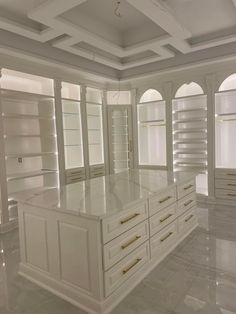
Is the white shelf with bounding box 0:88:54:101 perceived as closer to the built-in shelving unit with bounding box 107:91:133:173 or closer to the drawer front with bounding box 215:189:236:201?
the built-in shelving unit with bounding box 107:91:133:173

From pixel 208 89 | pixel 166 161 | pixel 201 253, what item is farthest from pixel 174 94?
pixel 201 253

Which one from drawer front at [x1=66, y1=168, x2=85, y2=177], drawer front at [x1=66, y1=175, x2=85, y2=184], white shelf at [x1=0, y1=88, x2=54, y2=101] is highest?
white shelf at [x1=0, y1=88, x2=54, y2=101]

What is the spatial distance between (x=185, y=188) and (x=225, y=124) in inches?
88.1

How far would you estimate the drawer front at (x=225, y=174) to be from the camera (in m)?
4.46

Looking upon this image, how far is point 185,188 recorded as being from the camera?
309 cm

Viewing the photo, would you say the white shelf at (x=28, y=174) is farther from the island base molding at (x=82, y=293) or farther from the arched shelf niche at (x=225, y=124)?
the arched shelf niche at (x=225, y=124)

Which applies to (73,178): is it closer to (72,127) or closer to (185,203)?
(72,127)

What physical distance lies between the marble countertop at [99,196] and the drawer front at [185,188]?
134mm

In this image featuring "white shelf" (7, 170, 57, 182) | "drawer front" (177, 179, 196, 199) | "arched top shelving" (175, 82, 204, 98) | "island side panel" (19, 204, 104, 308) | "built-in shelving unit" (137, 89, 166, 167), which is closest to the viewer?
"island side panel" (19, 204, 104, 308)

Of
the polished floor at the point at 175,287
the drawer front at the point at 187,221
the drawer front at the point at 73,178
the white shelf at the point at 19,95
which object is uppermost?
the white shelf at the point at 19,95

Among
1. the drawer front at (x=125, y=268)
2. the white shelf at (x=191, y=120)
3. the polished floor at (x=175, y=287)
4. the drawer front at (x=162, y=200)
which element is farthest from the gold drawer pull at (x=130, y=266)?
the white shelf at (x=191, y=120)

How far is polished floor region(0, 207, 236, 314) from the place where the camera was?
1.86 metres

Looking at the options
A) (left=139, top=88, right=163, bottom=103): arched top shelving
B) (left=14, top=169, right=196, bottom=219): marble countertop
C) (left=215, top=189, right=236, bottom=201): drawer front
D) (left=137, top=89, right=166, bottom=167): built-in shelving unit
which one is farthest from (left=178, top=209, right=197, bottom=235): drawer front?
(left=139, top=88, right=163, bottom=103): arched top shelving

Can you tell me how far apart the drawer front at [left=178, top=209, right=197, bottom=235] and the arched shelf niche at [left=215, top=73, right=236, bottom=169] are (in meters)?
1.74
